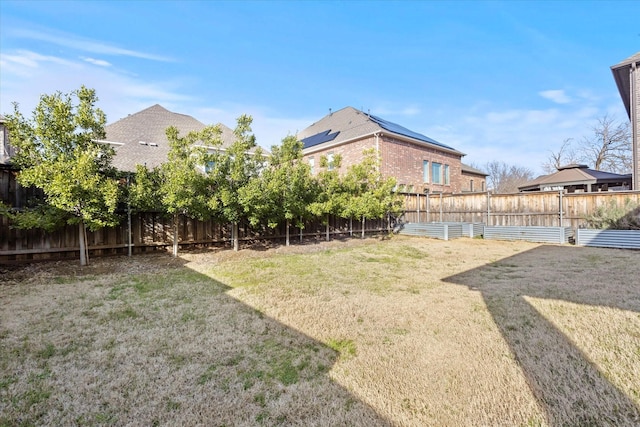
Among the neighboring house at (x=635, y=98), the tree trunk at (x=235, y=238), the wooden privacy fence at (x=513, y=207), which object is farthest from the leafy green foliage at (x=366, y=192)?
the neighboring house at (x=635, y=98)

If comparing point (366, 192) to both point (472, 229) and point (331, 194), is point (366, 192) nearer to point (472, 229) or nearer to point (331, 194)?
point (331, 194)

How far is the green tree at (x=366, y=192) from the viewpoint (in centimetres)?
1132

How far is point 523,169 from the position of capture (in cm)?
4656

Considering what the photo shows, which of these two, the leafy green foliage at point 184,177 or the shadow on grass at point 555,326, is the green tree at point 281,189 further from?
the shadow on grass at point 555,326

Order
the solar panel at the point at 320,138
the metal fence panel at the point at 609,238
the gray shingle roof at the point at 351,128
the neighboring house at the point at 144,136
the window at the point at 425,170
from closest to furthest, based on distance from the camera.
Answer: the metal fence panel at the point at 609,238, the neighboring house at the point at 144,136, the gray shingle roof at the point at 351,128, the window at the point at 425,170, the solar panel at the point at 320,138

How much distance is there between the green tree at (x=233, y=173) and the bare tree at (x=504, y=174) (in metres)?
44.3

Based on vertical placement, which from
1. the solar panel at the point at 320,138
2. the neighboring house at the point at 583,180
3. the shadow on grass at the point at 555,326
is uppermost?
the solar panel at the point at 320,138

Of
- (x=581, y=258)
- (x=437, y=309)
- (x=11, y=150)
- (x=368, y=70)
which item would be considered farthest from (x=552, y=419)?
(x=11, y=150)

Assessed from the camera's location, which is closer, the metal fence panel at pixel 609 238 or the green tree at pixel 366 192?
the metal fence panel at pixel 609 238

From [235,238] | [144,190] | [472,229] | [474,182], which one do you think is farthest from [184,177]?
[474,182]

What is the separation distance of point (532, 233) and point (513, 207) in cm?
164

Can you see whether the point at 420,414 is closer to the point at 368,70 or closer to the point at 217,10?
the point at 217,10

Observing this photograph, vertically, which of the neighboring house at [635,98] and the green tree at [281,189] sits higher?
the neighboring house at [635,98]

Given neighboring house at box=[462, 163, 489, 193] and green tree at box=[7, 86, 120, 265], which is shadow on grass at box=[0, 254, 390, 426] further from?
neighboring house at box=[462, 163, 489, 193]
